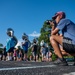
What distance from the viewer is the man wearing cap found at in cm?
587

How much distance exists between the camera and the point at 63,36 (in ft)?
19.9

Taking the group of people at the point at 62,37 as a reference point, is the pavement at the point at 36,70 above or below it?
below

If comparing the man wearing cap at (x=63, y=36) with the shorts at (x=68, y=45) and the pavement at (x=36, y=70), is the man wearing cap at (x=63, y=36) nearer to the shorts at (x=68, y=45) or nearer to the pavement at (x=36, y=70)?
the shorts at (x=68, y=45)

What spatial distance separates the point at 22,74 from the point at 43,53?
11405 millimetres

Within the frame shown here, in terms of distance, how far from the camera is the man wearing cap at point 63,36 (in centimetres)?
587

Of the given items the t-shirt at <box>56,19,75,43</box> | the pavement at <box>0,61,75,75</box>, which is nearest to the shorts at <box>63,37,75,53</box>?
the t-shirt at <box>56,19,75,43</box>

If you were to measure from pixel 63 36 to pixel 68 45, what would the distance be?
30cm

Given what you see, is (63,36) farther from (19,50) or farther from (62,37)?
(19,50)

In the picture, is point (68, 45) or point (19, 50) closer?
point (68, 45)

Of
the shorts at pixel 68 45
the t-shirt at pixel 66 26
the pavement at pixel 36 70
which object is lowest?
the pavement at pixel 36 70

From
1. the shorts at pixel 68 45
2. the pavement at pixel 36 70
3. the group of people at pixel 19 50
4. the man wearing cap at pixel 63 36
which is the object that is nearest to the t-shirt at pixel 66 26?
the man wearing cap at pixel 63 36

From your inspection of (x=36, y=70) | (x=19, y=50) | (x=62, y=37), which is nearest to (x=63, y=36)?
(x=62, y=37)

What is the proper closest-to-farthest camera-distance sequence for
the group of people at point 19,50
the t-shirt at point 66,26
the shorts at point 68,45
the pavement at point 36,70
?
1. the pavement at point 36,70
2. the shorts at point 68,45
3. the t-shirt at point 66,26
4. the group of people at point 19,50

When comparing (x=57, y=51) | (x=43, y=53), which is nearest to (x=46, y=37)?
(x=43, y=53)
